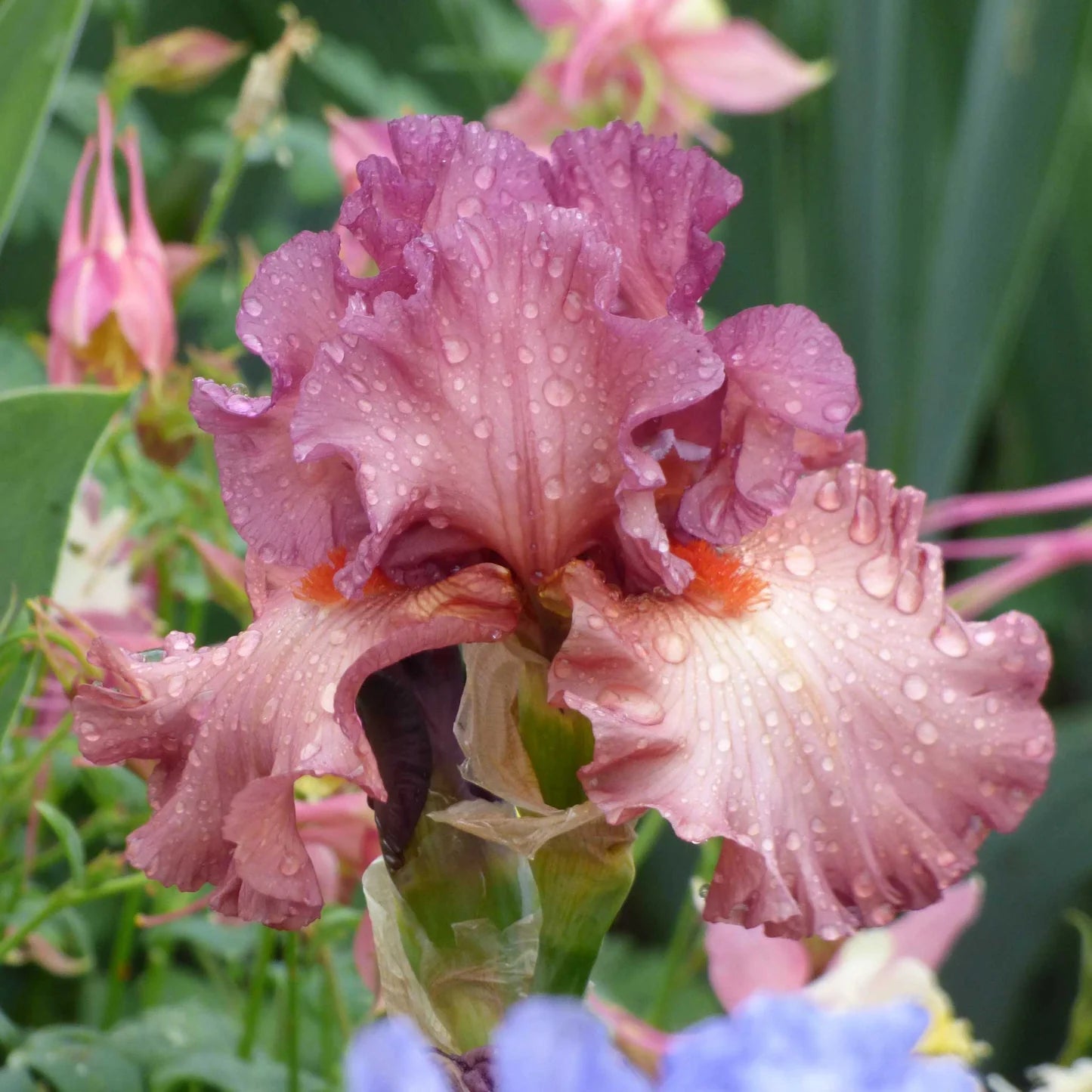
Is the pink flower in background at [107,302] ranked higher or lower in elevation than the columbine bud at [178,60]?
lower

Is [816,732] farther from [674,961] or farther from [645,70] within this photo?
[645,70]

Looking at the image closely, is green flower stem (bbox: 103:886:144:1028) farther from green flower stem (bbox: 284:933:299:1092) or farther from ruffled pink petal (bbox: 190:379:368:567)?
ruffled pink petal (bbox: 190:379:368:567)

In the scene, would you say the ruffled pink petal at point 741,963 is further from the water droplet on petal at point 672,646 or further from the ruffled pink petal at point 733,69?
the ruffled pink petal at point 733,69

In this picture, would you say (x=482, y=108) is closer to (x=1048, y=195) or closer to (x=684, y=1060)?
(x=1048, y=195)

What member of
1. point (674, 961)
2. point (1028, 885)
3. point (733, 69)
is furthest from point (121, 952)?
point (1028, 885)

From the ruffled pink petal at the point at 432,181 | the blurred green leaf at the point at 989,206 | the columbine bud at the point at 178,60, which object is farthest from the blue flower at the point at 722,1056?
the blurred green leaf at the point at 989,206
